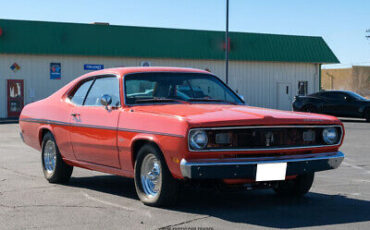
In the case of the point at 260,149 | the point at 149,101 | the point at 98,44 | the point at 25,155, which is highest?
the point at 98,44

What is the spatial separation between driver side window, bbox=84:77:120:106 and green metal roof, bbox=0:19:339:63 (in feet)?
85.4

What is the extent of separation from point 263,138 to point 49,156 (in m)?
3.56

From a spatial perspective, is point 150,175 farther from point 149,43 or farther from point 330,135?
point 149,43

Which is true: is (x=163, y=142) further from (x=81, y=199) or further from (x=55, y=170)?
(x=55, y=170)

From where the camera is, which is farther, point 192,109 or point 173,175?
point 192,109

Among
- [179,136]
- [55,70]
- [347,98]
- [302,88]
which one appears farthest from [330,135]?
[302,88]

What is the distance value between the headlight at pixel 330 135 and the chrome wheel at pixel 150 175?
1.78 meters

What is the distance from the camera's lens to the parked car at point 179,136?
5812 mm

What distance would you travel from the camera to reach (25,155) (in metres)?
12.0

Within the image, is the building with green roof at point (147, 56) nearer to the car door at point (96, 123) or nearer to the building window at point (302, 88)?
the building window at point (302, 88)

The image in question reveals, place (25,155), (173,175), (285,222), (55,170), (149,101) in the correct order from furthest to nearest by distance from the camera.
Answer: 1. (25,155)
2. (55,170)
3. (149,101)
4. (173,175)
5. (285,222)

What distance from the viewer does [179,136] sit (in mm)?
5781

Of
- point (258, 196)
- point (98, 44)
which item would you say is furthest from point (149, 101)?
point (98, 44)

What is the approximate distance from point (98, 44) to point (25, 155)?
76.9 ft
